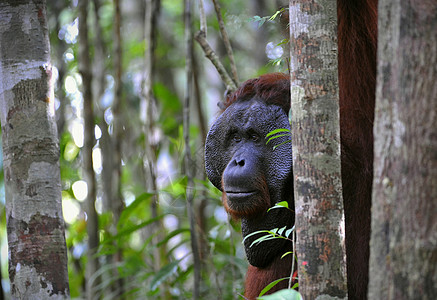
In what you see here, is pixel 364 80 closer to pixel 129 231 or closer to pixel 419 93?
pixel 419 93

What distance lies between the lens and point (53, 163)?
7.89 feet

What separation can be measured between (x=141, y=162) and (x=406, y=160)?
4.57 m

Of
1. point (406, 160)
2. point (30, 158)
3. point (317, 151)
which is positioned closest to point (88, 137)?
point (30, 158)

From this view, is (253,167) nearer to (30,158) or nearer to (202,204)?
(30,158)

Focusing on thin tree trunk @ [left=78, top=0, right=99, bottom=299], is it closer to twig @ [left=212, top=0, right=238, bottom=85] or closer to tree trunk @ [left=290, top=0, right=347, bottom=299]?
twig @ [left=212, top=0, right=238, bottom=85]

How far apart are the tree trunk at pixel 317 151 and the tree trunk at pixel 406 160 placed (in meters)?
0.34

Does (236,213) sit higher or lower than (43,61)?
lower

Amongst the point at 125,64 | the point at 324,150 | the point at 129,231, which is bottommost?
the point at 129,231

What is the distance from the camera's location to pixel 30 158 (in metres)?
2.37

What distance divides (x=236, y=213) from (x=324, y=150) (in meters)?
1.10

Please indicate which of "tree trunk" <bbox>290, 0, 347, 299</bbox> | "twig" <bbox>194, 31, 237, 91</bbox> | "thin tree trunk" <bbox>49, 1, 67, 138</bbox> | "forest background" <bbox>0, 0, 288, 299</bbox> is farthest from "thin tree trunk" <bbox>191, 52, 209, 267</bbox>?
"tree trunk" <bbox>290, 0, 347, 299</bbox>

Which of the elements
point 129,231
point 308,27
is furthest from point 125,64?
point 308,27

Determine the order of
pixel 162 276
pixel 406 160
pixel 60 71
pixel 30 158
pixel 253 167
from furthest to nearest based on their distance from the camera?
A: pixel 60 71 → pixel 162 276 → pixel 253 167 → pixel 30 158 → pixel 406 160

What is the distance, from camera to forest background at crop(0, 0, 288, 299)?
4211mm
